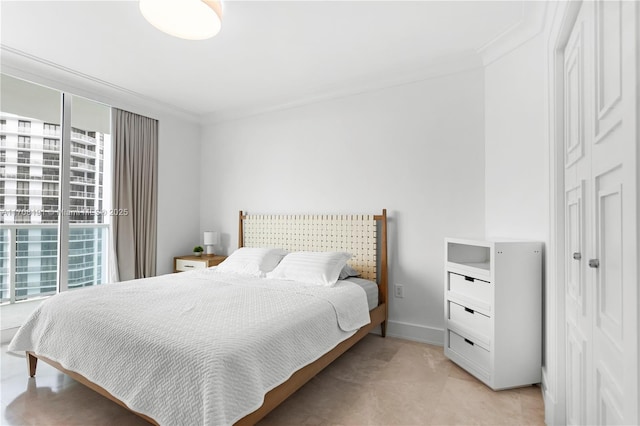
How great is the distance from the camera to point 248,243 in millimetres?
4148

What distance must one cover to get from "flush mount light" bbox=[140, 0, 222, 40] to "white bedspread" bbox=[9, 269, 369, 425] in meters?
1.78

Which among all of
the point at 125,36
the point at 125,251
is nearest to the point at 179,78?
the point at 125,36

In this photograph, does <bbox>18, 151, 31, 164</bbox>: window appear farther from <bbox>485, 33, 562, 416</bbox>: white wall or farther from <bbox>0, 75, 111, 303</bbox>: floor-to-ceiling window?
<bbox>485, 33, 562, 416</bbox>: white wall

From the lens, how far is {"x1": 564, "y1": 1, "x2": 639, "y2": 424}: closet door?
0.85m

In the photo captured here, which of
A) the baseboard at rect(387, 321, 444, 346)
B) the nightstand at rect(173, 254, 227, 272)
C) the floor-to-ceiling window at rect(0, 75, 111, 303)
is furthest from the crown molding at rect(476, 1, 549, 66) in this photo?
the floor-to-ceiling window at rect(0, 75, 111, 303)

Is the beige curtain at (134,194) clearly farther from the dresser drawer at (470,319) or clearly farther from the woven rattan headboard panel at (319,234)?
the dresser drawer at (470,319)

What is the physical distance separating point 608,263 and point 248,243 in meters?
3.60

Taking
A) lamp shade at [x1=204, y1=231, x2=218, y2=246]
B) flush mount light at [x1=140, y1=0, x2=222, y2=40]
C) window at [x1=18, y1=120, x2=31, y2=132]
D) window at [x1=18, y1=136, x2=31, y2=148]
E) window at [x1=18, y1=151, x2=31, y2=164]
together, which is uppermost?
flush mount light at [x1=140, y1=0, x2=222, y2=40]

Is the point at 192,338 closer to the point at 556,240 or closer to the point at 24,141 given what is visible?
the point at 556,240

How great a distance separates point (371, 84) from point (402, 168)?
37.0 inches

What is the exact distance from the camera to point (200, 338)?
1551 mm

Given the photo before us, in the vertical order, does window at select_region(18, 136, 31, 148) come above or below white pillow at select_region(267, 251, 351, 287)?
above

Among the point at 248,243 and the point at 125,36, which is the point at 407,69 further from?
the point at 248,243

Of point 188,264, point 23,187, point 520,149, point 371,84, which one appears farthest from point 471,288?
point 23,187
